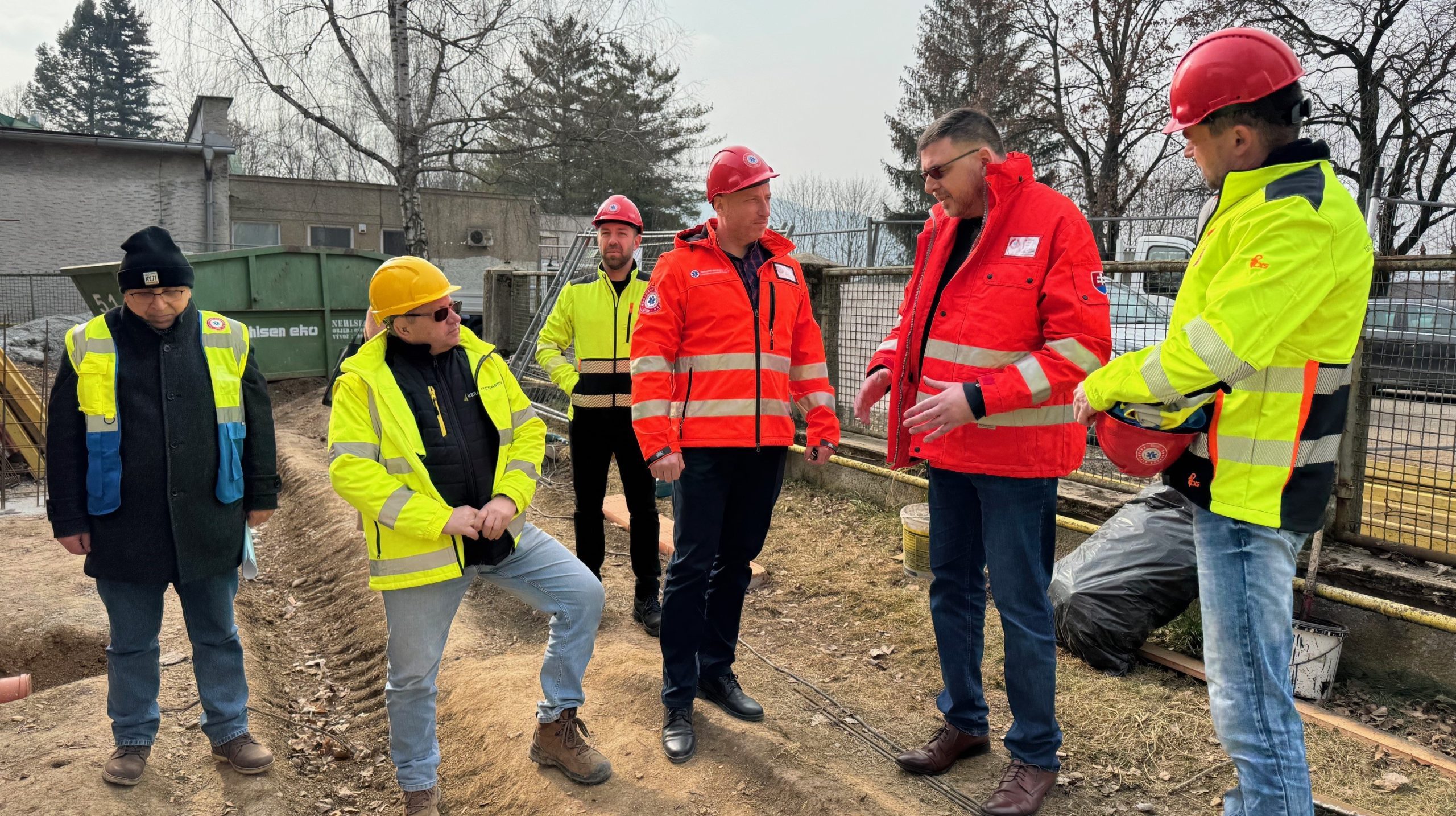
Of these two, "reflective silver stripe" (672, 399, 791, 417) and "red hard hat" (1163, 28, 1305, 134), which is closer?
"red hard hat" (1163, 28, 1305, 134)

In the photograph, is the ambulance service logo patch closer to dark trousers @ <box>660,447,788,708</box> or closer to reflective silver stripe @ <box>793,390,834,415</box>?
dark trousers @ <box>660,447,788,708</box>

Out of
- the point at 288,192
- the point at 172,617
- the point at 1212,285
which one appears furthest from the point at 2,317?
the point at 1212,285

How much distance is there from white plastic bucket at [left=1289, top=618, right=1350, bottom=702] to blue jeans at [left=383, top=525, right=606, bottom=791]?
290cm

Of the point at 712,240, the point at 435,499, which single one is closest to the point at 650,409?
the point at 712,240

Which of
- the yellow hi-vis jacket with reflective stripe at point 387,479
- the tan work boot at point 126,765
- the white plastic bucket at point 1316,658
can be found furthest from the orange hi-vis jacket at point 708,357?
the white plastic bucket at point 1316,658

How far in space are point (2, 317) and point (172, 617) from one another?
20.0 m

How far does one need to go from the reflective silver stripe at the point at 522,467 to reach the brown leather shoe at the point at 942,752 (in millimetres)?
1685

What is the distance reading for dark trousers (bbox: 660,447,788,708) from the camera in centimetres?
338

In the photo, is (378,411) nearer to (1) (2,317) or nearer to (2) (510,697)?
(2) (510,697)

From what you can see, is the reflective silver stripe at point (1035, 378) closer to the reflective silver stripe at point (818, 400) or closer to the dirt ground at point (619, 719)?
the reflective silver stripe at point (818, 400)

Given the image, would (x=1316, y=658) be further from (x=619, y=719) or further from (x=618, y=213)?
(x=618, y=213)

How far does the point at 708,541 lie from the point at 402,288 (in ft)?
4.52

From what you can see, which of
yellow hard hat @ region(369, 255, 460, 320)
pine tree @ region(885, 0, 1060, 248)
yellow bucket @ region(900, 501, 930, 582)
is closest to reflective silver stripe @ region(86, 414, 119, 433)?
yellow hard hat @ region(369, 255, 460, 320)

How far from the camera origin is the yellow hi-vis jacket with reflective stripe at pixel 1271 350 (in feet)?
6.66
